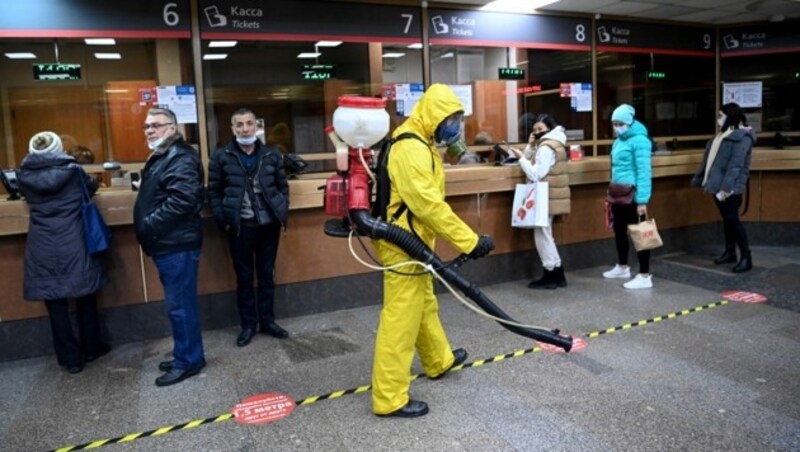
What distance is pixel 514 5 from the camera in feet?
18.1

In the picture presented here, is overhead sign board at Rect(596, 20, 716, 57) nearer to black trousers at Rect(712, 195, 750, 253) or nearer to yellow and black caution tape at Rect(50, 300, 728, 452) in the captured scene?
black trousers at Rect(712, 195, 750, 253)

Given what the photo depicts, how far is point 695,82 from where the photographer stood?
721 centimetres

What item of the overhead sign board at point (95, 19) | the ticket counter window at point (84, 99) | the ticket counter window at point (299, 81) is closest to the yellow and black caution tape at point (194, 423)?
the ticket counter window at point (299, 81)

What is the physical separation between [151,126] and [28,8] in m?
1.83

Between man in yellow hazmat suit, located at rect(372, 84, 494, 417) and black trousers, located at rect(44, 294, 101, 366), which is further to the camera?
black trousers, located at rect(44, 294, 101, 366)

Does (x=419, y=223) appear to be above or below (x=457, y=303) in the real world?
above

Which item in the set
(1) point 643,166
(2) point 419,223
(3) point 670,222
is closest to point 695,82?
(3) point 670,222

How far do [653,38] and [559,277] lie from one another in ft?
10.2

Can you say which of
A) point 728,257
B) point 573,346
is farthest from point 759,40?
point 573,346

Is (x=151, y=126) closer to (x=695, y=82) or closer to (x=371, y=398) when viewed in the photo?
(x=371, y=398)

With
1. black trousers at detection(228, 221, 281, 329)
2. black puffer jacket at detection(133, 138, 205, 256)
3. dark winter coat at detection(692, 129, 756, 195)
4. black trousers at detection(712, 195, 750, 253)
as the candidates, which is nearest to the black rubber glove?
black puffer jacket at detection(133, 138, 205, 256)

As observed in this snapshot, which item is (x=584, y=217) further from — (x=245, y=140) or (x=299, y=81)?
(x=299, y=81)

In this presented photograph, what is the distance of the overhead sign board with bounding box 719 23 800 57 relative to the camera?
22.0ft

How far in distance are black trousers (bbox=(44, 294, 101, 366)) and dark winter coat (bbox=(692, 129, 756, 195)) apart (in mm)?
5051
